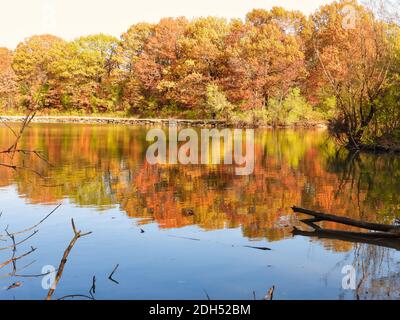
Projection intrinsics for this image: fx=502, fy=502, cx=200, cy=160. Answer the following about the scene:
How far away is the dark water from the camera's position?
541 centimetres

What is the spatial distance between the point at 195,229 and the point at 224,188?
3.85 metres

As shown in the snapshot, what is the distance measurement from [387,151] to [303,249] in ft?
48.2

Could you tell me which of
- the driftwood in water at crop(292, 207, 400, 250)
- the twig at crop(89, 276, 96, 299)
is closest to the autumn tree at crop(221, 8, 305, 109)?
the driftwood in water at crop(292, 207, 400, 250)

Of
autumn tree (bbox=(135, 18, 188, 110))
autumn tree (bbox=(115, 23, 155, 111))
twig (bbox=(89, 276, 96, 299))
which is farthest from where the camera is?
autumn tree (bbox=(115, 23, 155, 111))

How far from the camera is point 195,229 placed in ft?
25.9

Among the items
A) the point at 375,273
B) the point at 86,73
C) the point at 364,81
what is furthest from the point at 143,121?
the point at 375,273

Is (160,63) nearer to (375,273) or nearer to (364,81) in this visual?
(364,81)

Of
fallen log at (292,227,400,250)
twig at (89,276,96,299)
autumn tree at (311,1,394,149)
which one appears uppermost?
autumn tree at (311,1,394,149)

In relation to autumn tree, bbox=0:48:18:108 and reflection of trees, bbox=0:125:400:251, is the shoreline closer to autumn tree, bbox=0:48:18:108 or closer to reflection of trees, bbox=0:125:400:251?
autumn tree, bbox=0:48:18:108

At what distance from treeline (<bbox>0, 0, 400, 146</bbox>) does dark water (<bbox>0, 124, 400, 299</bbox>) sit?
22.3 meters

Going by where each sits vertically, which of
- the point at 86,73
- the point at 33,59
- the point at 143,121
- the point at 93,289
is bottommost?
the point at 93,289

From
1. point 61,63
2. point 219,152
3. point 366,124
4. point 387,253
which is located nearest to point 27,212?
point 387,253

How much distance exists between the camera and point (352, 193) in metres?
11.3

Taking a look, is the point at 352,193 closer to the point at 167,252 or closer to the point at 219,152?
the point at 167,252
